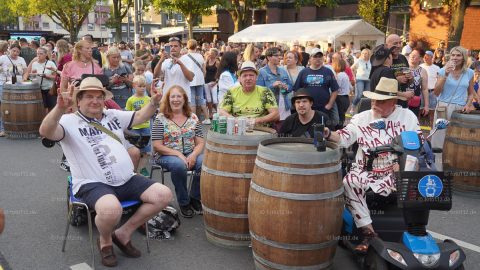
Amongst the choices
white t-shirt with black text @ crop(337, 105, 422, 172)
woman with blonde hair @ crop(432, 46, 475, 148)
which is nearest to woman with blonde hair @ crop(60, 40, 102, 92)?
white t-shirt with black text @ crop(337, 105, 422, 172)

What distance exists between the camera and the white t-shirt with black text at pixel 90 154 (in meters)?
3.96

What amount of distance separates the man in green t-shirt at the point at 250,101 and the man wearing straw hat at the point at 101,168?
1610 mm

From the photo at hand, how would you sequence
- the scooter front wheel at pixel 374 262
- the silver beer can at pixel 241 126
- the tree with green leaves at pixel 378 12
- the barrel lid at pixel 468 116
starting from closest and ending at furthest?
the scooter front wheel at pixel 374 262 < the silver beer can at pixel 241 126 < the barrel lid at pixel 468 116 < the tree with green leaves at pixel 378 12

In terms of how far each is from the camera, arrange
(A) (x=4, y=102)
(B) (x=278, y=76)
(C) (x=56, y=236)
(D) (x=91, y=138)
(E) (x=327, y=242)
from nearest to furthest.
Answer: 1. (E) (x=327, y=242)
2. (D) (x=91, y=138)
3. (C) (x=56, y=236)
4. (B) (x=278, y=76)
5. (A) (x=4, y=102)

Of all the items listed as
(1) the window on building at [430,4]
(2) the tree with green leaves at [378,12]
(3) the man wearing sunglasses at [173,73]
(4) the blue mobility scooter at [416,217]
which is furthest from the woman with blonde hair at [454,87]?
(1) the window on building at [430,4]

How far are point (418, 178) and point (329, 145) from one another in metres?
0.86

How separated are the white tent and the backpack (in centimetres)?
1781

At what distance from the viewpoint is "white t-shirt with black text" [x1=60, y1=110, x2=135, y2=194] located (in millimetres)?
3957

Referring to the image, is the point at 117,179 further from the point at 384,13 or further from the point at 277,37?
the point at 384,13

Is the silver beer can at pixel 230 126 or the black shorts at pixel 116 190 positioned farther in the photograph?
the silver beer can at pixel 230 126

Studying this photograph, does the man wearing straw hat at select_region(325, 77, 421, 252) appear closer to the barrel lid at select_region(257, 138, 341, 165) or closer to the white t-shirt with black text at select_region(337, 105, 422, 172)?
the white t-shirt with black text at select_region(337, 105, 422, 172)

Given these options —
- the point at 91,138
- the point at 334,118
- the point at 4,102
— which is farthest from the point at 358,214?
the point at 4,102

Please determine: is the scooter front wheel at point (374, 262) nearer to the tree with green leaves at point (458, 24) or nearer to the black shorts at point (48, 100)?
the black shorts at point (48, 100)

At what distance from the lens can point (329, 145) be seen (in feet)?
12.4
